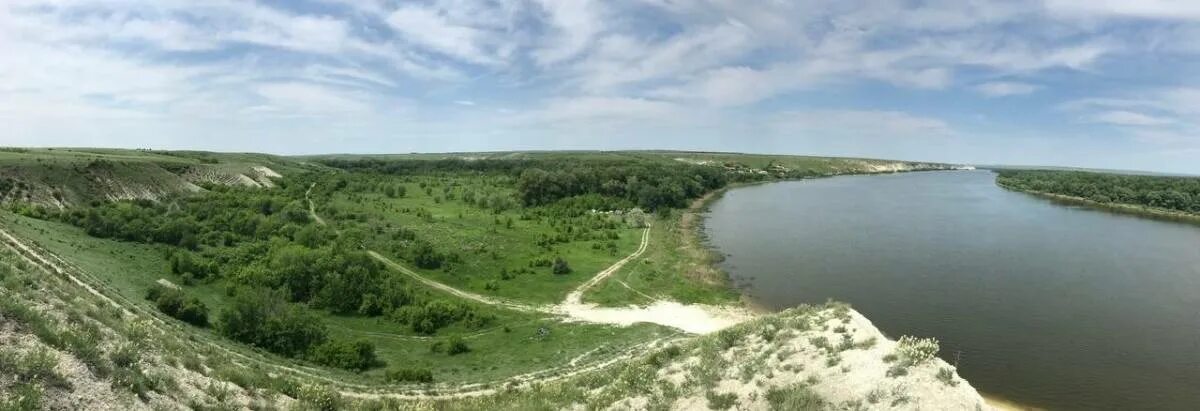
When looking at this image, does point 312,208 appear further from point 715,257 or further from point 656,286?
point 715,257

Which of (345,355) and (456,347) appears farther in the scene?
(456,347)

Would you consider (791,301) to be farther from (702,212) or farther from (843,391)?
(702,212)

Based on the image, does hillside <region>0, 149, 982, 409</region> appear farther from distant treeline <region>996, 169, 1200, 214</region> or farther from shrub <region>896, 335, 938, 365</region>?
distant treeline <region>996, 169, 1200, 214</region>

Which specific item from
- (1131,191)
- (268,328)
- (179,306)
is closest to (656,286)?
(268,328)

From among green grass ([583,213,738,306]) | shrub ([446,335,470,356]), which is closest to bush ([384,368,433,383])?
shrub ([446,335,470,356])

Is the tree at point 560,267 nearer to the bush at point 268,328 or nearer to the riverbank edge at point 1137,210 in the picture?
the bush at point 268,328

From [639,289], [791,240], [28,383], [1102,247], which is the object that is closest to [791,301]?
[639,289]
